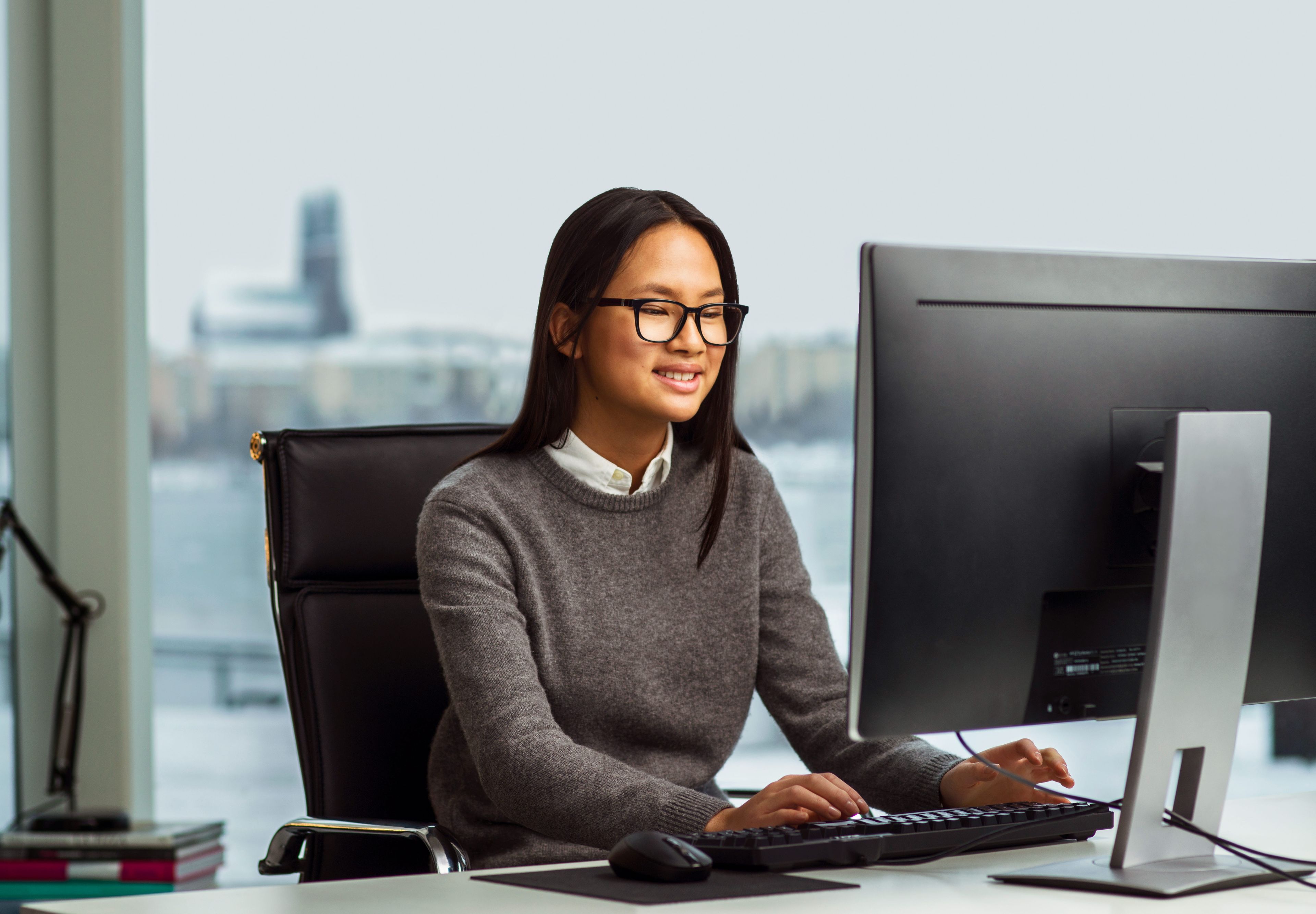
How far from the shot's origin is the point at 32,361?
116 inches

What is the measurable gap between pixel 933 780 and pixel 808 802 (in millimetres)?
287

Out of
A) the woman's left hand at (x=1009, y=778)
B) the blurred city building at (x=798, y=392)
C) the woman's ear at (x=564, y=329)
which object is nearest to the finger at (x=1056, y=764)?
the woman's left hand at (x=1009, y=778)

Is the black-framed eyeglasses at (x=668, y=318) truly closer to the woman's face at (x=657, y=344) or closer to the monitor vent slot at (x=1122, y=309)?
the woman's face at (x=657, y=344)

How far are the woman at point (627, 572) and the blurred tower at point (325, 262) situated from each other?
158 cm

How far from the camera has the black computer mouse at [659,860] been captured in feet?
3.26

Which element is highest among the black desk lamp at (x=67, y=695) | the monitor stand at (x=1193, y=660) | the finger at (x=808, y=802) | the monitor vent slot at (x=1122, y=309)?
the monitor vent slot at (x=1122, y=309)

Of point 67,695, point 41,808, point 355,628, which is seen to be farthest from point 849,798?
point 41,808

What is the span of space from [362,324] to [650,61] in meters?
0.86

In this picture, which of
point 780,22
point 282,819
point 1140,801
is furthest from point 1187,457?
point 282,819

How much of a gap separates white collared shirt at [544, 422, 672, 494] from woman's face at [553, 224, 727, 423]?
0.23 ft

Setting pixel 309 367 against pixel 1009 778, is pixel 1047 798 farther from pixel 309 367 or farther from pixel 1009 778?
pixel 309 367

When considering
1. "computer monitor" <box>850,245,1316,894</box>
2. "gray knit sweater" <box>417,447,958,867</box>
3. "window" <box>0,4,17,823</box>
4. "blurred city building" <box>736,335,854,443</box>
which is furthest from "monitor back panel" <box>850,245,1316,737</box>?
"window" <box>0,4,17,823</box>

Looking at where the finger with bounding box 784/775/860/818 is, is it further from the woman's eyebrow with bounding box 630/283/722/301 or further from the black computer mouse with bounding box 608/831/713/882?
the woman's eyebrow with bounding box 630/283/722/301

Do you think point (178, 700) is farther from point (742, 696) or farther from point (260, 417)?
point (742, 696)
